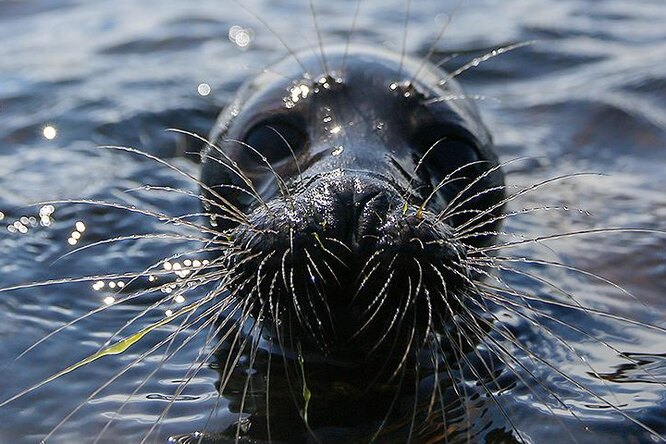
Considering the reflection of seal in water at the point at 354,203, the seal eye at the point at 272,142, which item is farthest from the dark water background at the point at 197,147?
the seal eye at the point at 272,142

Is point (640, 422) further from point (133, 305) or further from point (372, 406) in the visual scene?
point (133, 305)

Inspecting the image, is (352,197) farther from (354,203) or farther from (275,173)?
(275,173)

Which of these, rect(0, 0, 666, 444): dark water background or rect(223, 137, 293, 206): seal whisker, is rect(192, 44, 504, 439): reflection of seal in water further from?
rect(0, 0, 666, 444): dark water background

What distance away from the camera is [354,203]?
Answer: 3094mm

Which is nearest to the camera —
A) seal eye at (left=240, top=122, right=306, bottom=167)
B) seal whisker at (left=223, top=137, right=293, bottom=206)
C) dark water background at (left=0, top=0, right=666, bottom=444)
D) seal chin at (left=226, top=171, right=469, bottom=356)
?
seal chin at (left=226, top=171, right=469, bottom=356)

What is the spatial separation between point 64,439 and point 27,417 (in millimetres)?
183

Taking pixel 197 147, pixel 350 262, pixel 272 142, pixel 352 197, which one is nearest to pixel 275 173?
pixel 352 197

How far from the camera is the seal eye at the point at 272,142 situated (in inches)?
157

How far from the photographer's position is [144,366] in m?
3.81

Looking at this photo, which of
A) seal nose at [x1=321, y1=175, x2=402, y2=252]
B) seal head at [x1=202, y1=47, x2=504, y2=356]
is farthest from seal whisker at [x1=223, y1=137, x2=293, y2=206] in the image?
seal nose at [x1=321, y1=175, x2=402, y2=252]

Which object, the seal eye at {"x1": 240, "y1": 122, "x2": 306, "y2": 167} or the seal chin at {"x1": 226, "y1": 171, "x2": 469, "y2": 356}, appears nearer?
the seal chin at {"x1": 226, "y1": 171, "x2": 469, "y2": 356}

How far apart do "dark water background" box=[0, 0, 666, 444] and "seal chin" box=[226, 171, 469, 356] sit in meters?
0.52

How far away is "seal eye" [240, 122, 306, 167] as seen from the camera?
4000 millimetres

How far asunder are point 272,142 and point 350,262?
1.16m
